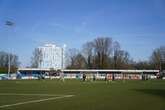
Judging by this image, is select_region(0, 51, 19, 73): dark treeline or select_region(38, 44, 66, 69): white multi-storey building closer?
select_region(0, 51, 19, 73): dark treeline

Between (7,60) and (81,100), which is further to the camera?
(7,60)

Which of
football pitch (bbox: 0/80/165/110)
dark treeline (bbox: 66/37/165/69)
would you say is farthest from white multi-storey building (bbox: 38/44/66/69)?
football pitch (bbox: 0/80/165/110)

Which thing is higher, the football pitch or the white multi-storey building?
the white multi-storey building

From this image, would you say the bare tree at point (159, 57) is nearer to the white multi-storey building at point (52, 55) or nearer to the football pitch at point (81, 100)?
the white multi-storey building at point (52, 55)

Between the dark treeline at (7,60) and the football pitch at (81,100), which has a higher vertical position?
the dark treeline at (7,60)

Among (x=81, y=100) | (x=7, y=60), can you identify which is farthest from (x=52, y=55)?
(x=81, y=100)

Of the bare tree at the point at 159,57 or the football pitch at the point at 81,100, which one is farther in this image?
the bare tree at the point at 159,57

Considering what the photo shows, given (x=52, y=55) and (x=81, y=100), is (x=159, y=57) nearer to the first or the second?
(x=52, y=55)

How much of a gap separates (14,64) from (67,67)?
2153cm

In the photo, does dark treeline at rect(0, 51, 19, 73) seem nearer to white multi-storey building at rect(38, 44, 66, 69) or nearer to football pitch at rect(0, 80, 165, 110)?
white multi-storey building at rect(38, 44, 66, 69)

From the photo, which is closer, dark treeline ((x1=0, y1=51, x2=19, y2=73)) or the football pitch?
the football pitch

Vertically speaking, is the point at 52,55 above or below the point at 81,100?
above

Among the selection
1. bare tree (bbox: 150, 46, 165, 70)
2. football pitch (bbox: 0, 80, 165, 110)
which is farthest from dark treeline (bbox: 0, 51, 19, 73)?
football pitch (bbox: 0, 80, 165, 110)

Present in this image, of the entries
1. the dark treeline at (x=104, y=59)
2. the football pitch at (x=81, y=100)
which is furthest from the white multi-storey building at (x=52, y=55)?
the football pitch at (x=81, y=100)
